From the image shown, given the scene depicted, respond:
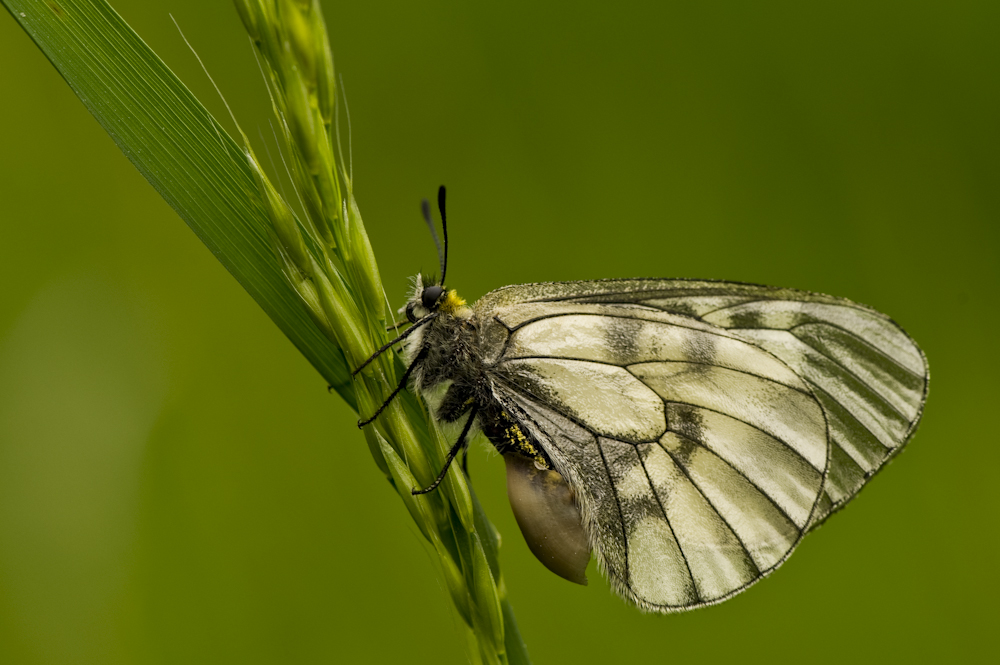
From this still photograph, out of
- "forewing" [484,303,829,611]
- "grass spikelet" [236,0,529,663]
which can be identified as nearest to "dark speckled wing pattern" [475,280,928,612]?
"forewing" [484,303,829,611]

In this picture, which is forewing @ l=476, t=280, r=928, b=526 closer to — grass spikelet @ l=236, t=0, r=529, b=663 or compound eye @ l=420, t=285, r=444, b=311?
compound eye @ l=420, t=285, r=444, b=311

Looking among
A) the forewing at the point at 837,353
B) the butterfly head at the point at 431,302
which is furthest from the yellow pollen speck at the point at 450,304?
the forewing at the point at 837,353

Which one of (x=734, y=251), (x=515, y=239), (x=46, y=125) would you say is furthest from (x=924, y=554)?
(x=46, y=125)

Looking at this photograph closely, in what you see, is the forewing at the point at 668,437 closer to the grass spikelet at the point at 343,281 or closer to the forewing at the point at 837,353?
the forewing at the point at 837,353

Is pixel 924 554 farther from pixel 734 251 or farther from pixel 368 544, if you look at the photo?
pixel 368 544

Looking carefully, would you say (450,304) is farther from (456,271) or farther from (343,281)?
(456,271)

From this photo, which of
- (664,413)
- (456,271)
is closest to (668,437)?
(664,413)
